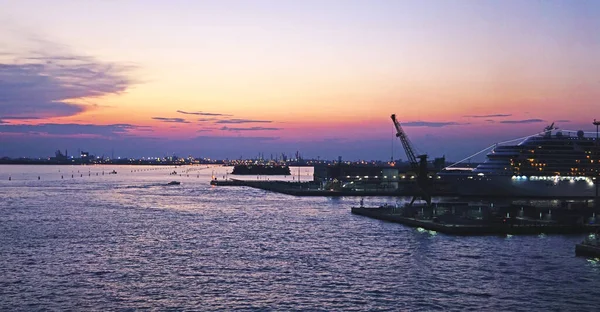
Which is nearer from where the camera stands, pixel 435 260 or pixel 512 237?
pixel 435 260

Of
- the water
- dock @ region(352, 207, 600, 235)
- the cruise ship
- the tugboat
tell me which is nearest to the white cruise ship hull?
the cruise ship

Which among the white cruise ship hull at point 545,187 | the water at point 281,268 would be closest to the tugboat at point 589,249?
the water at point 281,268

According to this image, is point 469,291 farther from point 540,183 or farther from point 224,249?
point 540,183

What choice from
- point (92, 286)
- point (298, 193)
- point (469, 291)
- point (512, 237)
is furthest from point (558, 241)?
point (298, 193)

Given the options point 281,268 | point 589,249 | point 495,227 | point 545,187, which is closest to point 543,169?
point 545,187

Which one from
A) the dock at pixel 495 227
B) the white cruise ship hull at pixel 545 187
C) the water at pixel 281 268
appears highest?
the white cruise ship hull at pixel 545 187

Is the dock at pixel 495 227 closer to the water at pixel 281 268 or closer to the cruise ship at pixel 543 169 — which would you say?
the water at pixel 281 268
